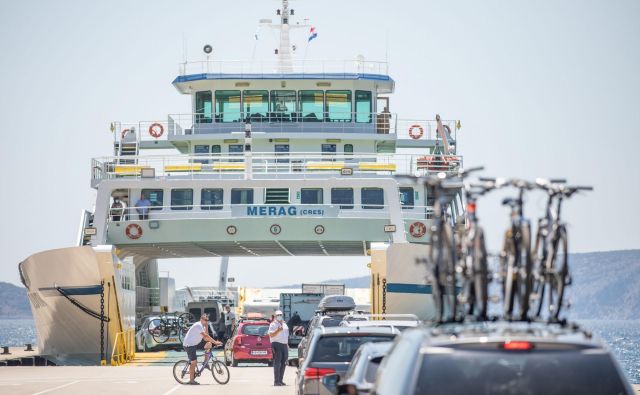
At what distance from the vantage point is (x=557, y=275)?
880 centimetres

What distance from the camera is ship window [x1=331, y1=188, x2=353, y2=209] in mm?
36750

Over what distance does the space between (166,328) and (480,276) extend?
111 ft

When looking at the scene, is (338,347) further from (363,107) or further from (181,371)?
(363,107)

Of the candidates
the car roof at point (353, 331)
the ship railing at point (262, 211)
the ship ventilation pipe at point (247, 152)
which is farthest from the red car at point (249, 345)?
the car roof at point (353, 331)

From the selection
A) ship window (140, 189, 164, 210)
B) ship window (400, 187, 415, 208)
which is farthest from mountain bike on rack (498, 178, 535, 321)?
ship window (400, 187, 415, 208)

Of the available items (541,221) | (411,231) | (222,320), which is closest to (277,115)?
(411,231)

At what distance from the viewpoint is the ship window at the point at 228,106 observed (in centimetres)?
4109

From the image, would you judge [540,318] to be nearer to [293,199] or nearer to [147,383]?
[147,383]

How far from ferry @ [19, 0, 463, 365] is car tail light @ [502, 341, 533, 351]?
24.3 meters

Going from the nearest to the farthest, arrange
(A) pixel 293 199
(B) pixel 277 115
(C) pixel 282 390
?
(C) pixel 282 390 → (A) pixel 293 199 → (B) pixel 277 115

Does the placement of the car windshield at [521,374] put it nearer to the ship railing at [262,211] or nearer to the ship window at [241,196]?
the ship railing at [262,211]

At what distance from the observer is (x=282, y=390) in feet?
76.5

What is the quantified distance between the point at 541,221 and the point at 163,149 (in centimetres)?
3504

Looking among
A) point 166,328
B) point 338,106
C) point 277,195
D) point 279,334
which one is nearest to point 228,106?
point 338,106
